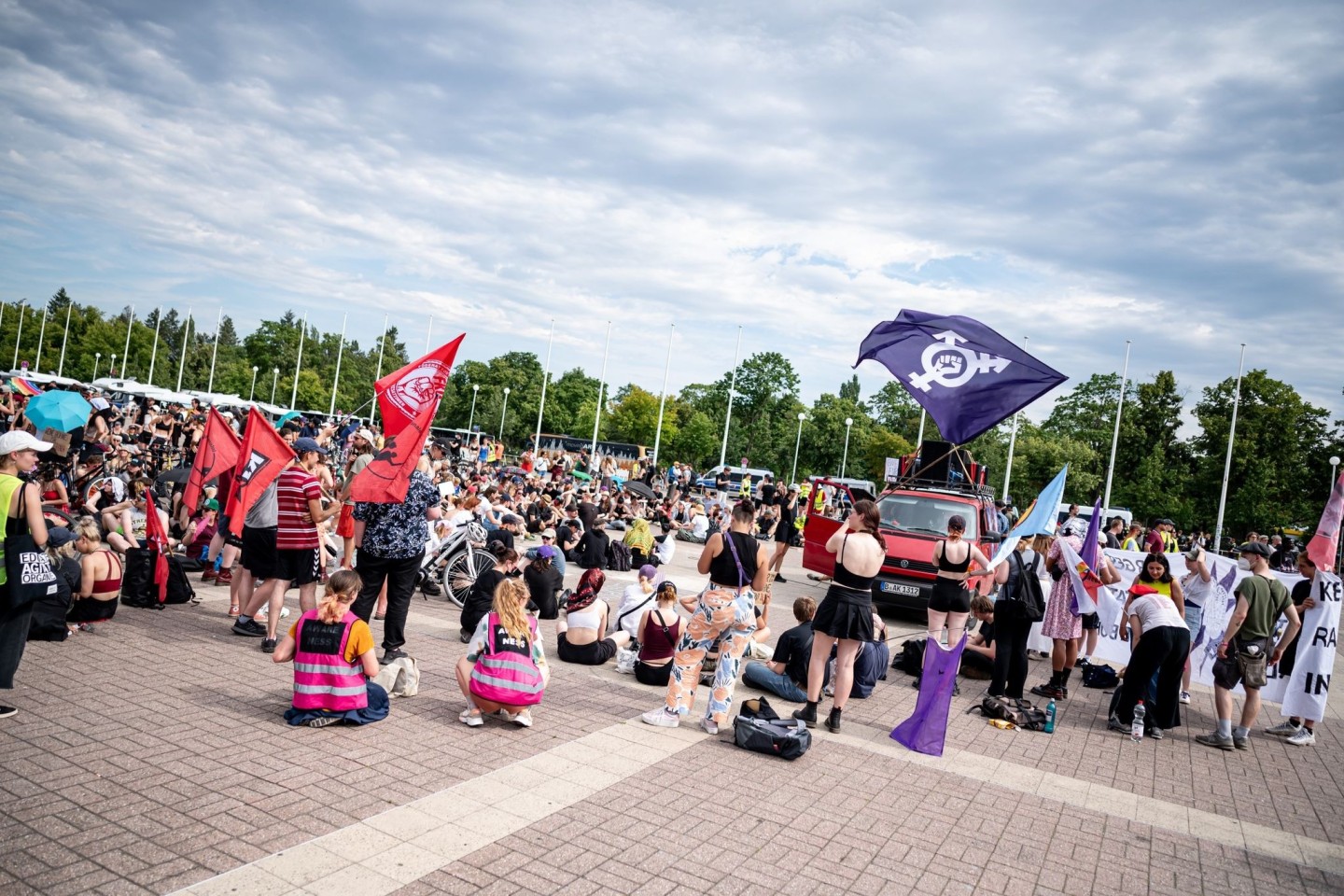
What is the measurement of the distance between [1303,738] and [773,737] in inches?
242

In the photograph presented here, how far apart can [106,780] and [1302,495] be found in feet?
192

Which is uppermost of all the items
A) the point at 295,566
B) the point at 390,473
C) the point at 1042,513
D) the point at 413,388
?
the point at 413,388

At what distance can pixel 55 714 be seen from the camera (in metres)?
5.29

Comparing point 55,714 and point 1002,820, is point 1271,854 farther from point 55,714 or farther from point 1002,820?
point 55,714

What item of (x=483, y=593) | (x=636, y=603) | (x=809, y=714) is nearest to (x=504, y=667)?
(x=809, y=714)

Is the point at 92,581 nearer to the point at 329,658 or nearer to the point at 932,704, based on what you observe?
the point at 329,658

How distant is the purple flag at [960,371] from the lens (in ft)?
29.0

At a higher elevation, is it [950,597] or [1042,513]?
[1042,513]

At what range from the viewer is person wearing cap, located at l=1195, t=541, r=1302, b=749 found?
7938 mm

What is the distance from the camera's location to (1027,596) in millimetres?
8320

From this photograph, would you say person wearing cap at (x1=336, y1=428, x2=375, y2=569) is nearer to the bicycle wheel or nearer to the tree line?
the bicycle wheel

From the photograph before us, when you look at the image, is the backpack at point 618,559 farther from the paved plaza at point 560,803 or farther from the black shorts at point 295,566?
the black shorts at point 295,566

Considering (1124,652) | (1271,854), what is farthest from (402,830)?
(1124,652)

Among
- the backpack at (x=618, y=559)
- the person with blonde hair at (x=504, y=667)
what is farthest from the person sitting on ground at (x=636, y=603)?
the backpack at (x=618, y=559)
